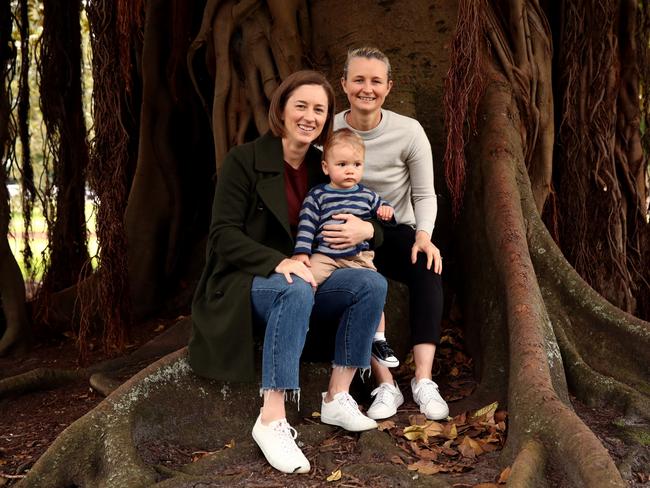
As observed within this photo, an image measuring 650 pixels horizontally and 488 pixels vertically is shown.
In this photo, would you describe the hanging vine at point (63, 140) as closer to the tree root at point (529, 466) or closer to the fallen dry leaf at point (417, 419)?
the fallen dry leaf at point (417, 419)

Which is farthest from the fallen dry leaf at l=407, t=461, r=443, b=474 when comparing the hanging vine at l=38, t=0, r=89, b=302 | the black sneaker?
the hanging vine at l=38, t=0, r=89, b=302

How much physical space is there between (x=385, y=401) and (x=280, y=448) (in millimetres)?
575

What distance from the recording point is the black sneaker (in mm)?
3111

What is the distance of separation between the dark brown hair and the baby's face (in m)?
0.12

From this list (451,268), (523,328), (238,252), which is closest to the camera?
(238,252)

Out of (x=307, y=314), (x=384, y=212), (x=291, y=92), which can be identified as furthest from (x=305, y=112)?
(x=307, y=314)

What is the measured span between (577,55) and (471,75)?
1325 mm

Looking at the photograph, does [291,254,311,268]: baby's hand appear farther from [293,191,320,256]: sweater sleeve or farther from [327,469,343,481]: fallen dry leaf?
[327,469,343,481]: fallen dry leaf

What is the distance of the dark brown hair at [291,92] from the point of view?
292cm

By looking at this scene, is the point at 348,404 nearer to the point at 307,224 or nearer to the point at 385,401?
the point at 385,401

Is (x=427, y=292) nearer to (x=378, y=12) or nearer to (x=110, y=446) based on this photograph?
(x=110, y=446)

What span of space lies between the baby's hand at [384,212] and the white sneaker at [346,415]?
719 mm

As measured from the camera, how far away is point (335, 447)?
9.44ft

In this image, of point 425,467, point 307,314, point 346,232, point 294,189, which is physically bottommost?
point 425,467
